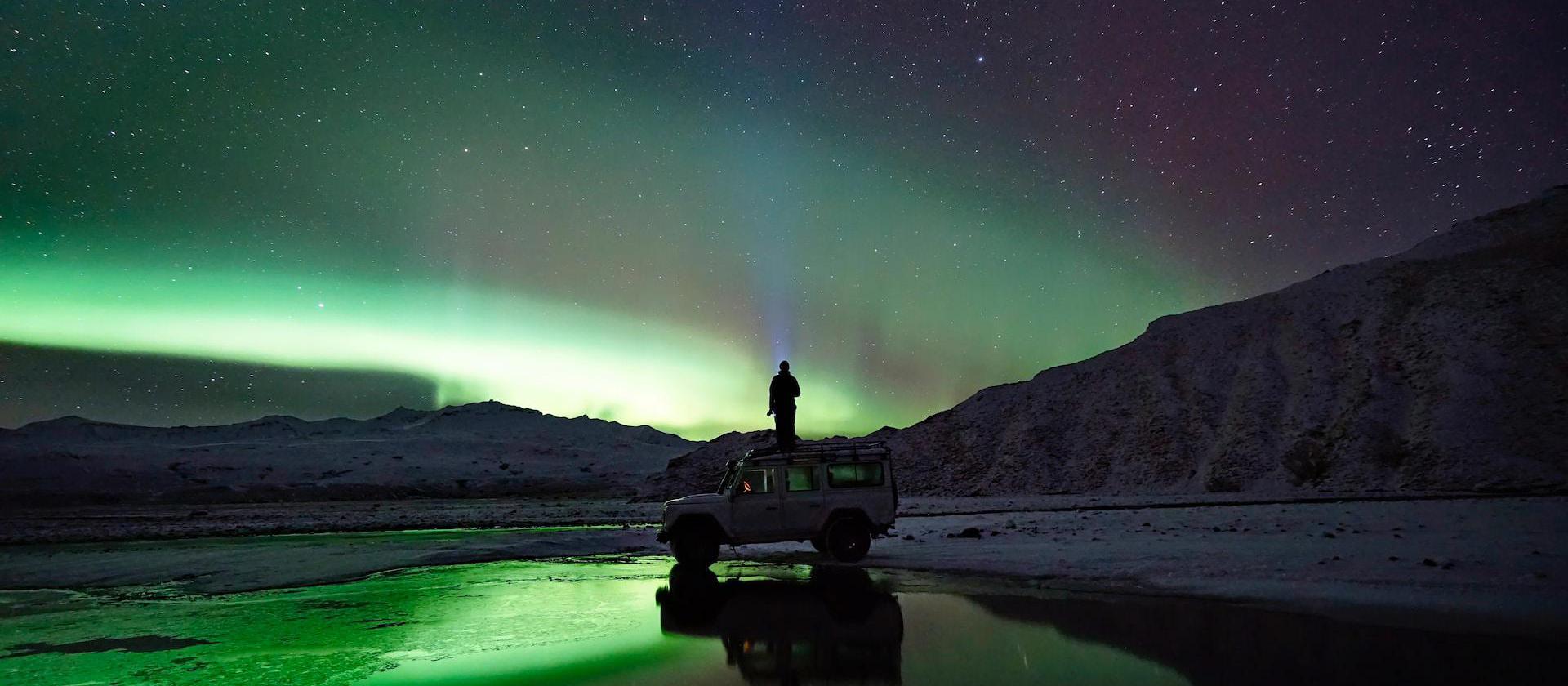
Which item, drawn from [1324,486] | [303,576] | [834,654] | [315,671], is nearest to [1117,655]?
[834,654]

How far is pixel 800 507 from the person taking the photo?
1698cm

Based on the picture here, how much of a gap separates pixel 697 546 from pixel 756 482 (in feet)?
5.82

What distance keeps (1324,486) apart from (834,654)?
48.8 meters

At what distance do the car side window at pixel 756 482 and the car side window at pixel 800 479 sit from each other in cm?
34

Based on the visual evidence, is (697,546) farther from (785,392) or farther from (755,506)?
(785,392)

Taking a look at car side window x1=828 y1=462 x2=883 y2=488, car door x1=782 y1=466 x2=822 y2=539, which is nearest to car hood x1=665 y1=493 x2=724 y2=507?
car door x1=782 y1=466 x2=822 y2=539

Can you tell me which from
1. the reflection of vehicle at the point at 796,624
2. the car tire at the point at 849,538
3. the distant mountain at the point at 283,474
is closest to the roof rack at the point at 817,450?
the car tire at the point at 849,538

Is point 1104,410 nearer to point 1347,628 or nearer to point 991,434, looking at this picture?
point 991,434

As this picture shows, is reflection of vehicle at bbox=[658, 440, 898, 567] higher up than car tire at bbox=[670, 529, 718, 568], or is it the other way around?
reflection of vehicle at bbox=[658, 440, 898, 567]

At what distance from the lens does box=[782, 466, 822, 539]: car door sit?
17.0 meters

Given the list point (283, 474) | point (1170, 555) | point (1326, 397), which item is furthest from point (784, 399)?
point (283, 474)

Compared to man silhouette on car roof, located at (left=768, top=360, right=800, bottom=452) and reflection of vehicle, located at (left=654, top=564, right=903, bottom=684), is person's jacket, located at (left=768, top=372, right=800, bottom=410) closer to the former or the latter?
man silhouette on car roof, located at (left=768, top=360, right=800, bottom=452)

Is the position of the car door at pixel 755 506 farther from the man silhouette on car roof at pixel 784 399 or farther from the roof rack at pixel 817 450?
the man silhouette on car roof at pixel 784 399

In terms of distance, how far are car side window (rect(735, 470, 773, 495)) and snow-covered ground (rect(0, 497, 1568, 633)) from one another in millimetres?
2292
